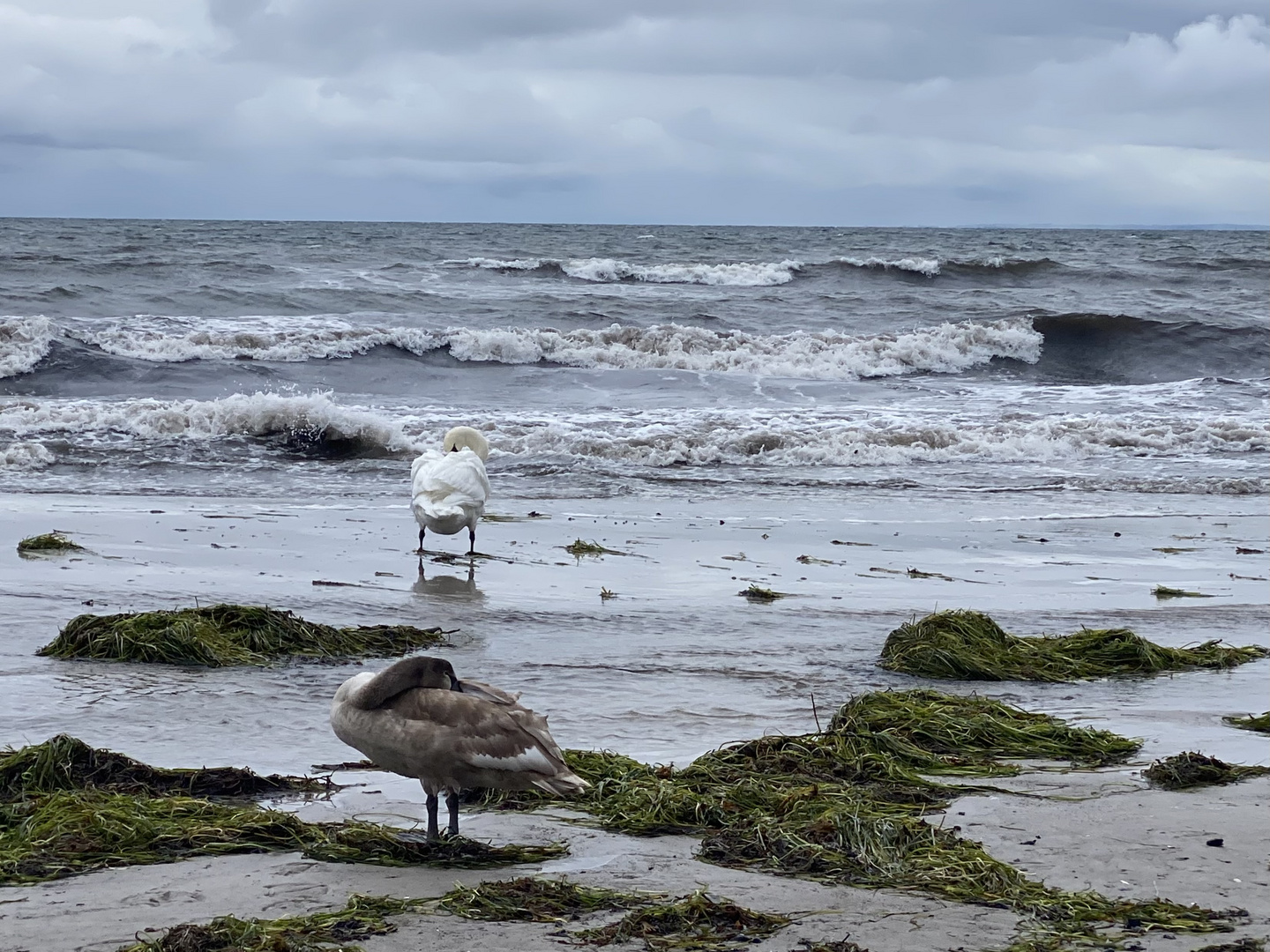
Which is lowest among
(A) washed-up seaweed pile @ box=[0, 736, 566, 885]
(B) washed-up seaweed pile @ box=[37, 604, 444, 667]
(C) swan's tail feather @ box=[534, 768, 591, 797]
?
(B) washed-up seaweed pile @ box=[37, 604, 444, 667]

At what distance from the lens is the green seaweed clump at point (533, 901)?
343cm

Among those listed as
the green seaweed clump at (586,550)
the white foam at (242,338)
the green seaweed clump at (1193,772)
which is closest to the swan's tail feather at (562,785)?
the green seaweed clump at (1193,772)

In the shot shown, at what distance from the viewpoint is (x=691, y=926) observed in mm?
3301

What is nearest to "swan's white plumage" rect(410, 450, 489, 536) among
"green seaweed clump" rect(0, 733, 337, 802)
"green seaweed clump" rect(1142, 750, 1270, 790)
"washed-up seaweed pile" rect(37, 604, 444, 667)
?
"washed-up seaweed pile" rect(37, 604, 444, 667)

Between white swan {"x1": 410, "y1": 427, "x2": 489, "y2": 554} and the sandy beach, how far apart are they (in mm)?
283

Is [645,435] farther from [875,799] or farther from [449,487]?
[875,799]

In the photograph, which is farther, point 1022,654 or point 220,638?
point 1022,654

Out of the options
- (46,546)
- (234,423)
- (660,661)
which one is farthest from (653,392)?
(660,661)

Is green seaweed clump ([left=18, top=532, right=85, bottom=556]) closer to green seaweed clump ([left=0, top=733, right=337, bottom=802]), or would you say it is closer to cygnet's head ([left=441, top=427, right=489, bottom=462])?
cygnet's head ([left=441, top=427, right=489, bottom=462])

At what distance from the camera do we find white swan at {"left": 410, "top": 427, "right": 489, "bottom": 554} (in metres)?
9.84

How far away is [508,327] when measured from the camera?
87.8 feet

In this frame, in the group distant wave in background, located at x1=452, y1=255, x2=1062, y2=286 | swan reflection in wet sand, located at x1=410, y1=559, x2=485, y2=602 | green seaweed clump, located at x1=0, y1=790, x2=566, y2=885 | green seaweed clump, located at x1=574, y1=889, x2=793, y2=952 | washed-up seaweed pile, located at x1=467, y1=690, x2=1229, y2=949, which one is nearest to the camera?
green seaweed clump, located at x1=574, y1=889, x2=793, y2=952

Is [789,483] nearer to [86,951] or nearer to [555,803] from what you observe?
[555,803]

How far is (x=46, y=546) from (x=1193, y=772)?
765 cm
